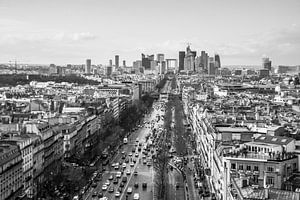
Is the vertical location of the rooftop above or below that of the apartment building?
above

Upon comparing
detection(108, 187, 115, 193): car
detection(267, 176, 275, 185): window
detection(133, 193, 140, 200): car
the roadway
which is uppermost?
detection(267, 176, 275, 185): window

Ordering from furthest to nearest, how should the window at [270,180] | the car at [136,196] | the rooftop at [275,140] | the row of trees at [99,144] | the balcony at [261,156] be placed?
the row of trees at [99,144] → the car at [136,196] → the rooftop at [275,140] → the balcony at [261,156] → the window at [270,180]

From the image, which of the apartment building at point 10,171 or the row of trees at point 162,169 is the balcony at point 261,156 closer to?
the row of trees at point 162,169

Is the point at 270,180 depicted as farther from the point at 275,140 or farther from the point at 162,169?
the point at 162,169

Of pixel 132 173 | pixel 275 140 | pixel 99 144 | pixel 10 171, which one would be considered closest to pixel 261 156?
pixel 275 140

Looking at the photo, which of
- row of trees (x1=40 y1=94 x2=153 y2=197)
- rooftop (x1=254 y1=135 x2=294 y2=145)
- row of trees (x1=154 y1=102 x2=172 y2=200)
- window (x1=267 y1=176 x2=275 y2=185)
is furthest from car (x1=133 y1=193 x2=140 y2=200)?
window (x1=267 y1=176 x2=275 y2=185)

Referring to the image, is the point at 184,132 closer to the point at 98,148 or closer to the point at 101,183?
the point at 98,148

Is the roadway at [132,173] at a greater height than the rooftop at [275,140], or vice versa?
the rooftop at [275,140]

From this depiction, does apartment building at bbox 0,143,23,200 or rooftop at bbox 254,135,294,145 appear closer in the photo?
rooftop at bbox 254,135,294,145

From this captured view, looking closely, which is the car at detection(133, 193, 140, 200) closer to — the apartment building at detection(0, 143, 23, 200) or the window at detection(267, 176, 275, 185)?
the apartment building at detection(0, 143, 23, 200)

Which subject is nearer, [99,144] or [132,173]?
[132,173]

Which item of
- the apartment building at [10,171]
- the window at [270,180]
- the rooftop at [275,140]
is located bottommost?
the apartment building at [10,171]

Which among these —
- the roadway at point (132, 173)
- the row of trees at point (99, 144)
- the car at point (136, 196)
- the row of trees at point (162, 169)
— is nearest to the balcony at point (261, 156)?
the row of trees at point (162, 169)

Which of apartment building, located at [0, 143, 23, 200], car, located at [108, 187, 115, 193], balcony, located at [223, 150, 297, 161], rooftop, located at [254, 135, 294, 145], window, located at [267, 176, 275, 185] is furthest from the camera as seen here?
car, located at [108, 187, 115, 193]
